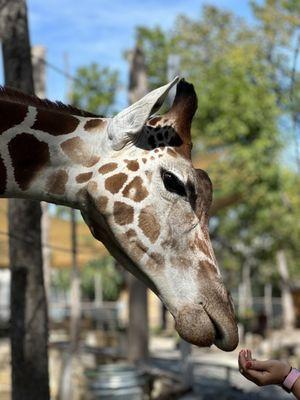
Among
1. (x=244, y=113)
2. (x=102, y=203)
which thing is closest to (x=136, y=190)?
(x=102, y=203)

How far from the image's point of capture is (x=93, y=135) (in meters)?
3.12

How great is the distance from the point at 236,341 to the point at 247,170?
1548 cm

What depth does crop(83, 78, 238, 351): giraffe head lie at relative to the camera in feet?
9.41

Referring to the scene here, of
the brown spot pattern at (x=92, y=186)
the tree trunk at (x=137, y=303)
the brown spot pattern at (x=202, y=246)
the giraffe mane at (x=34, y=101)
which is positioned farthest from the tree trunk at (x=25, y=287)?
the tree trunk at (x=137, y=303)

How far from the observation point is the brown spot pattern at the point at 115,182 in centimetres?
299

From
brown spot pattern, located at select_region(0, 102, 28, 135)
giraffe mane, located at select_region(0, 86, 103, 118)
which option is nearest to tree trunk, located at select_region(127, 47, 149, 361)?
giraffe mane, located at select_region(0, 86, 103, 118)

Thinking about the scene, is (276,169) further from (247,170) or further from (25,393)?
(25,393)

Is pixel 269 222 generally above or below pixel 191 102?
above

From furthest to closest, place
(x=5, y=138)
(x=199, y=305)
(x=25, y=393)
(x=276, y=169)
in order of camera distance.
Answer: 1. (x=276, y=169)
2. (x=25, y=393)
3. (x=5, y=138)
4. (x=199, y=305)

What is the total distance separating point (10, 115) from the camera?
10.2ft

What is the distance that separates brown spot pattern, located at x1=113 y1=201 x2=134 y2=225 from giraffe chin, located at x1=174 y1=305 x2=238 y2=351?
428 mm

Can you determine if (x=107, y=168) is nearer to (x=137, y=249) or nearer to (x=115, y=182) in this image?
(x=115, y=182)

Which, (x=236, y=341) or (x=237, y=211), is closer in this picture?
(x=236, y=341)

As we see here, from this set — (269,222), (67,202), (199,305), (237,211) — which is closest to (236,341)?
(199,305)
